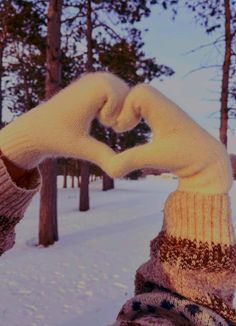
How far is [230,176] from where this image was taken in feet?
3.43

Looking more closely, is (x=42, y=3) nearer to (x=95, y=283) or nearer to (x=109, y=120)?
(x=95, y=283)

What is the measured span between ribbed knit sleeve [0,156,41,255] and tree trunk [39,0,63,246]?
6.98m

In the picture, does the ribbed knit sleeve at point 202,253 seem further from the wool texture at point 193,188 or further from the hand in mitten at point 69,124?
the hand in mitten at point 69,124

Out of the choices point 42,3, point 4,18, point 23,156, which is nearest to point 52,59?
point 42,3

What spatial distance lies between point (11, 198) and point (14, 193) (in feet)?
0.07

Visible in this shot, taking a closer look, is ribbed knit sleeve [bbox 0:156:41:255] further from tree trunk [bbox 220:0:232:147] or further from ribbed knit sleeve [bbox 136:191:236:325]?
tree trunk [bbox 220:0:232:147]

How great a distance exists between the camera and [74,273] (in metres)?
6.43

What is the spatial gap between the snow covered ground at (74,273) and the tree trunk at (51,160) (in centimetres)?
37

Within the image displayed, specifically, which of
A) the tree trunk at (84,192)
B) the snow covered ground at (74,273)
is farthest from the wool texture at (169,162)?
the tree trunk at (84,192)

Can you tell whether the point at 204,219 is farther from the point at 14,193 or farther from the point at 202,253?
the point at 14,193

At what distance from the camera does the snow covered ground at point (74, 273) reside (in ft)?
15.7

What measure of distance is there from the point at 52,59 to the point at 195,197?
783 cm

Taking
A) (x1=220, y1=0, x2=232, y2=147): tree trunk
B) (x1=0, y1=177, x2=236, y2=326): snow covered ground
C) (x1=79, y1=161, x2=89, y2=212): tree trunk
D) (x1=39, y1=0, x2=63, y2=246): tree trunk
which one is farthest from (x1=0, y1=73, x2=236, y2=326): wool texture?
(x1=79, y1=161, x2=89, y2=212): tree trunk

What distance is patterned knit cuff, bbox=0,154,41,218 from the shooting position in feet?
3.49
